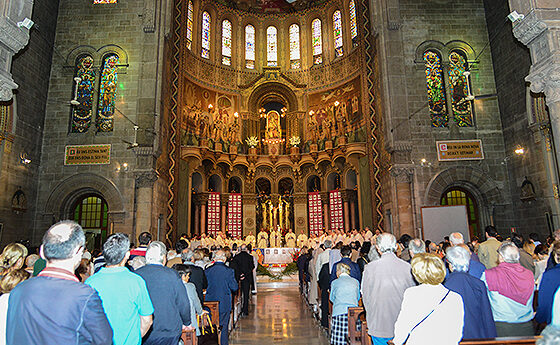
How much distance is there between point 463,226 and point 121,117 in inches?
554

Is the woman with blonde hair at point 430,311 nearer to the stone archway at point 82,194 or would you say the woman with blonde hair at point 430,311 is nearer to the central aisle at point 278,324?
the central aisle at point 278,324

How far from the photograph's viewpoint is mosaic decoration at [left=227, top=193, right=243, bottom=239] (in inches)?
927

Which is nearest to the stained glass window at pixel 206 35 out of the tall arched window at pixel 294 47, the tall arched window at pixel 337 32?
the tall arched window at pixel 294 47

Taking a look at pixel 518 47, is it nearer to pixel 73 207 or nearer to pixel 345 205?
pixel 345 205

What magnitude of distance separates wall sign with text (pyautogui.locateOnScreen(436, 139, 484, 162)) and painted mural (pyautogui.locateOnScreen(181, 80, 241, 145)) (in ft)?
40.3

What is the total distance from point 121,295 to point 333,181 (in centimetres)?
2135

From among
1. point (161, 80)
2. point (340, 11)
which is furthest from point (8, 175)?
point (340, 11)

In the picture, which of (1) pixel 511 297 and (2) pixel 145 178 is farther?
(2) pixel 145 178

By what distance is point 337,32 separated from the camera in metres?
23.9

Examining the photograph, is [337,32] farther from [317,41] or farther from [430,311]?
[430,311]

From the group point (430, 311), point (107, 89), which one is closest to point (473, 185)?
point (430, 311)

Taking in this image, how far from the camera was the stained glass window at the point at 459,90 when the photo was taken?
16406 mm

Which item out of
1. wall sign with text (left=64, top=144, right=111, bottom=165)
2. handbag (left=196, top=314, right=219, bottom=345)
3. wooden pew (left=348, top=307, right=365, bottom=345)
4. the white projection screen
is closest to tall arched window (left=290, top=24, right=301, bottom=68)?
wall sign with text (left=64, top=144, right=111, bottom=165)

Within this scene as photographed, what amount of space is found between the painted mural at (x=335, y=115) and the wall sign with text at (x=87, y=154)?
12.1 meters
